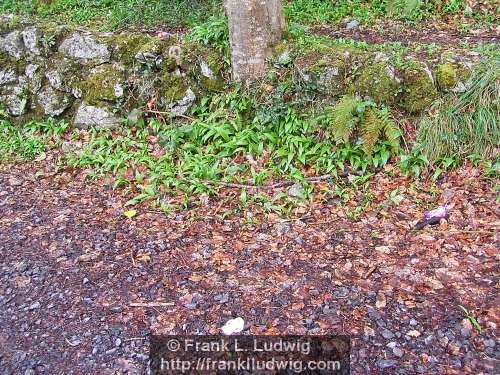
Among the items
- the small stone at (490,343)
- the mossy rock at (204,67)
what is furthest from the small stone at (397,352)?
the mossy rock at (204,67)

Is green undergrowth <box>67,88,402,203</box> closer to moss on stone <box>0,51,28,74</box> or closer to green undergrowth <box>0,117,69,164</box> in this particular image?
green undergrowth <box>0,117,69,164</box>

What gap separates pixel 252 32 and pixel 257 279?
3030 mm

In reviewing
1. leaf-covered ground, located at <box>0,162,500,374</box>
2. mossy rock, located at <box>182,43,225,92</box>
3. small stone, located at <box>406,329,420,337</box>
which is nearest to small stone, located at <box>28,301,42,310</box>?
leaf-covered ground, located at <box>0,162,500,374</box>

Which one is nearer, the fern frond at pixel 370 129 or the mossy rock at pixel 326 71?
the fern frond at pixel 370 129

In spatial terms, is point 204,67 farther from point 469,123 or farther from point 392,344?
point 392,344

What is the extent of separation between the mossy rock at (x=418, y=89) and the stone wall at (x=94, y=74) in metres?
2.20

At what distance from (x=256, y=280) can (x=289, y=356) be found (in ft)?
2.87

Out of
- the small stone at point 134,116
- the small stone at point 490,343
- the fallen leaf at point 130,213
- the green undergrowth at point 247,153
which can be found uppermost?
the small stone at point 134,116

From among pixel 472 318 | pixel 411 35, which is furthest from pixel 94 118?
pixel 472 318

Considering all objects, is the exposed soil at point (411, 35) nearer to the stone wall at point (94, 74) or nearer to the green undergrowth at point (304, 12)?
the green undergrowth at point (304, 12)

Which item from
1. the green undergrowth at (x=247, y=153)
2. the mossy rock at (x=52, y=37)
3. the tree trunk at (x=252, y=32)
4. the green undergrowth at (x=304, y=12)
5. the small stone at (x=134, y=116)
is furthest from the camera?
the green undergrowth at (x=304, y=12)

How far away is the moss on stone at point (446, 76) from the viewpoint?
16.8ft

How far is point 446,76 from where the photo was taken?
16.9 feet

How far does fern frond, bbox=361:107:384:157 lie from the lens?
200 inches
